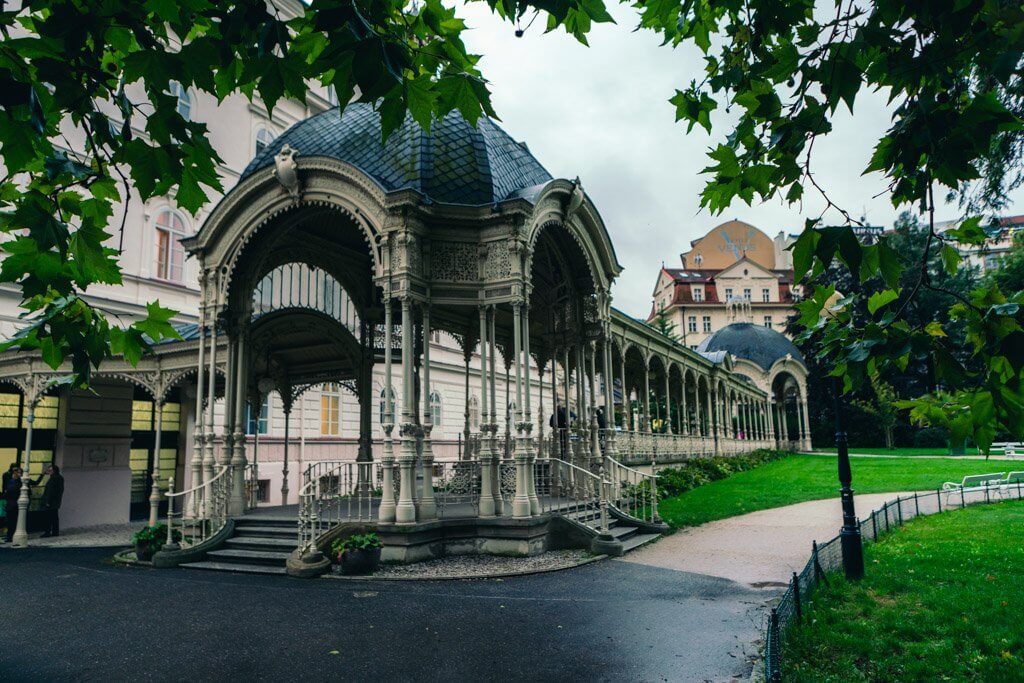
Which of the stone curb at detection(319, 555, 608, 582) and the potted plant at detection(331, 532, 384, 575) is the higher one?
the potted plant at detection(331, 532, 384, 575)

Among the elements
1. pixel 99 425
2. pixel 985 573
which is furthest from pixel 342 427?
pixel 985 573

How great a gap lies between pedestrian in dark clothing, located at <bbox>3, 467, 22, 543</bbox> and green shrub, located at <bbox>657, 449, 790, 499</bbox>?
53.9ft

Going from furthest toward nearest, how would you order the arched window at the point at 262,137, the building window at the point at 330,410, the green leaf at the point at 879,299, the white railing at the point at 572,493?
the arched window at the point at 262,137 < the building window at the point at 330,410 < the white railing at the point at 572,493 < the green leaf at the point at 879,299

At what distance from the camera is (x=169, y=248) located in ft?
75.0

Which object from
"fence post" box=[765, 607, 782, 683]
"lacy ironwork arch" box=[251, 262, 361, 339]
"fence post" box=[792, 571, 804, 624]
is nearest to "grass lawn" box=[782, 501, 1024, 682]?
"fence post" box=[792, 571, 804, 624]

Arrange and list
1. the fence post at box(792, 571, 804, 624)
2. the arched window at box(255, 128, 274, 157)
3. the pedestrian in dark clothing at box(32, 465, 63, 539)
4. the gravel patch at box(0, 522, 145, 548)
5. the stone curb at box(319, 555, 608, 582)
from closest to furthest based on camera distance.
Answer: the fence post at box(792, 571, 804, 624) → the stone curb at box(319, 555, 608, 582) → the gravel patch at box(0, 522, 145, 548) → the pedestrian in dark clothing at box(32, 465, 63, 539) → the arched window at box(255, 128, 274, 157)

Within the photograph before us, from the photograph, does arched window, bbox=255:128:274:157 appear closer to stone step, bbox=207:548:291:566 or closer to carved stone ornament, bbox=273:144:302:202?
carved stone ornament, bbox=273:144:302:202

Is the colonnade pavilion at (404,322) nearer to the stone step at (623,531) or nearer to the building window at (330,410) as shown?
the stone step at (623,531)

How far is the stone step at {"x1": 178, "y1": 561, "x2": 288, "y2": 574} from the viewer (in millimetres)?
9992

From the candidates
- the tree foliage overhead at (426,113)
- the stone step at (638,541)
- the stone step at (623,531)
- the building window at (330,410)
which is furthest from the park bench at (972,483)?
the building window at (330,410)

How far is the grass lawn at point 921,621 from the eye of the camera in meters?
5.52

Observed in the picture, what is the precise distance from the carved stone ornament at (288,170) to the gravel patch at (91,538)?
8.72 m

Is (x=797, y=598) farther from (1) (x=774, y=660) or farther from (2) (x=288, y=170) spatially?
(2) (x=288, y=170)

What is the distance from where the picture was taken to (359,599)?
8.14m
